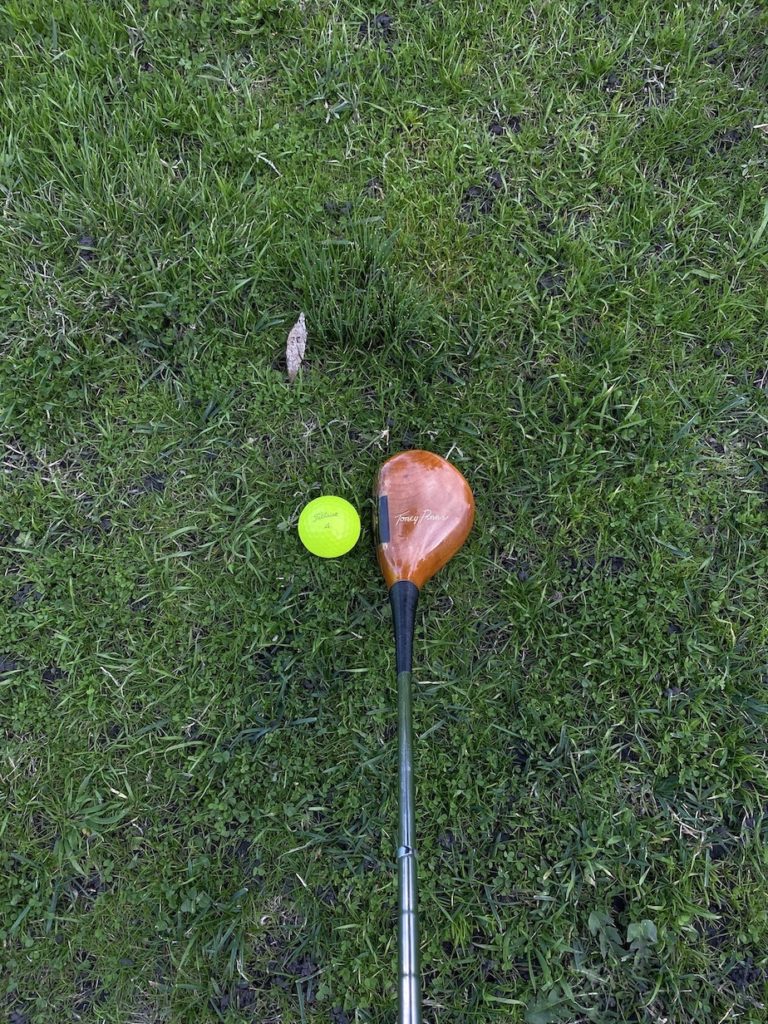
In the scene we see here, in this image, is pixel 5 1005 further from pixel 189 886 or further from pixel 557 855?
pixel 557 855

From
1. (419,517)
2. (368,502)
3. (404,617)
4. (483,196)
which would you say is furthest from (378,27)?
(404,617)

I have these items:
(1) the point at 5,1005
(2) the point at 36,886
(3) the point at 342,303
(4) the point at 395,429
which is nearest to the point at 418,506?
(4) the point at 395,429

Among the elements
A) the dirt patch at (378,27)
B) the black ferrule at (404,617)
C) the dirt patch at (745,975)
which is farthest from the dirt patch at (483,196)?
the dirt patch at (745,975)

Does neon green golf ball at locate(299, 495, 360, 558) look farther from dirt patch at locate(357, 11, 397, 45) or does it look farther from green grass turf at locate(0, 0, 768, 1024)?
dirt patch at locate(357, 11, 397, 45)

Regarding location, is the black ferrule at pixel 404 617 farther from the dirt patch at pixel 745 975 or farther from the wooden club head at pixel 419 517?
the dirt patch at pixel 745 975

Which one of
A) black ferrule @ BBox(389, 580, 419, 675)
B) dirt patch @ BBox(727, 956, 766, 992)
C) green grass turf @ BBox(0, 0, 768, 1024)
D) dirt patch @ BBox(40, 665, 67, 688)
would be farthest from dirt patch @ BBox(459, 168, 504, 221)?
dirt patch @ BBox(727, 956, 766, 992)

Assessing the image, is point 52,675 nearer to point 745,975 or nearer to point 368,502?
point 368,502
